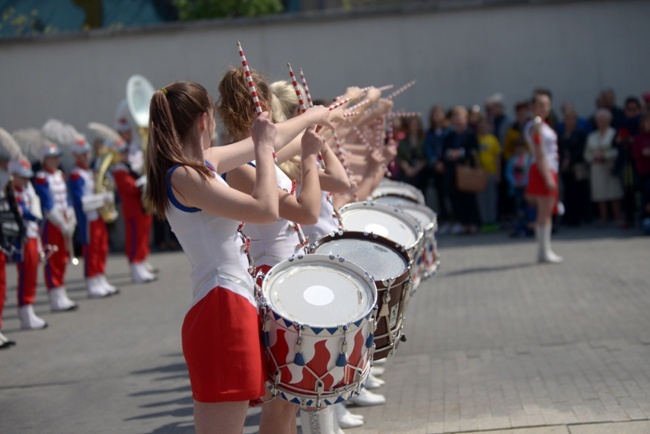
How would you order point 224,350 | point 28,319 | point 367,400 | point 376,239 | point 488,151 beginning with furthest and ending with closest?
1. point 488,151
2. point 28,319
3. point 367,400
4. point 376,239
5. point 224,350

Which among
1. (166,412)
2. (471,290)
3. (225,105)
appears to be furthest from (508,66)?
(225,105)

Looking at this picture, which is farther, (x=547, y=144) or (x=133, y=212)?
(x=133, y=212)

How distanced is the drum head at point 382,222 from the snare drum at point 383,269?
763 millimetres

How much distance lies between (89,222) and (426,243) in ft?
21.4

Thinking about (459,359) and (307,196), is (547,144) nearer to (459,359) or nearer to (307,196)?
(459,359)

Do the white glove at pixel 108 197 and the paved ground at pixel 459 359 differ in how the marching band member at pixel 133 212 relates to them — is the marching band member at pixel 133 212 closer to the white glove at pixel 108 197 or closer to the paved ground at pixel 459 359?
the white glove at pixel 108 197

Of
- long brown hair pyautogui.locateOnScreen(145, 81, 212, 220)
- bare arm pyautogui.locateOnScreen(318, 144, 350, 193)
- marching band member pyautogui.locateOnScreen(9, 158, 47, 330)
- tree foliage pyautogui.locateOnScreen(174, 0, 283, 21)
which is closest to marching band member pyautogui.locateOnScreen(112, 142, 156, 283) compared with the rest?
marching band member pyautogui.locateOnScreen(9, 158, 47, 330)

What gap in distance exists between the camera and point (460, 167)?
1502 centimetres

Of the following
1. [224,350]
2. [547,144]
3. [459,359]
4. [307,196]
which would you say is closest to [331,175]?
[307,196]

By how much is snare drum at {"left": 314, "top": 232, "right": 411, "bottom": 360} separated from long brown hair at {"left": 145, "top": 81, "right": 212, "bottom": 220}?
3.39ft

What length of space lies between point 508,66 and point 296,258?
41.1 feet

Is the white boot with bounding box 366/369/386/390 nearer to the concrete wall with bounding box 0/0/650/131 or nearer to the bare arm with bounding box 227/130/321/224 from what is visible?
the bare arm with bounding box 227/130/321/224

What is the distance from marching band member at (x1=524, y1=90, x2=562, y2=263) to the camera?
10.9 m

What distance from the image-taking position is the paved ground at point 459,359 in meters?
5.70
